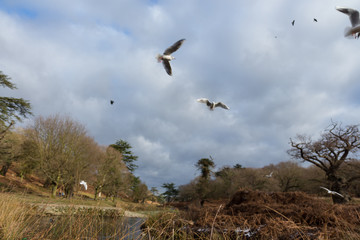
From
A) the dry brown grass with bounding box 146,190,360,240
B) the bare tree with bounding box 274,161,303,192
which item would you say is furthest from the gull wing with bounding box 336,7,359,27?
the bare tree with bounding box 274,161,303,192

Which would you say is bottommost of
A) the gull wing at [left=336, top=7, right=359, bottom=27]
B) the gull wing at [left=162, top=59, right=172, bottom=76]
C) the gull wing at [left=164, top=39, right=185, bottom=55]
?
the gull wing at [left=162, top=59, right=172, bottom=76]

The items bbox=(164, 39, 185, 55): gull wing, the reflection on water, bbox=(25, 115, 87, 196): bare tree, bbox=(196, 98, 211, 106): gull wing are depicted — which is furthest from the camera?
bbox=(25, 115, 87, 196): bare tree

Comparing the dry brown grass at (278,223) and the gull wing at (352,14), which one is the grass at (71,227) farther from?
the gull wing at (352,14)

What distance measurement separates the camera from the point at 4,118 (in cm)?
1891

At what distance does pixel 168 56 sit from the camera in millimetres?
7578

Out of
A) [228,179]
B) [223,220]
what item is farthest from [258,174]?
[223,220]

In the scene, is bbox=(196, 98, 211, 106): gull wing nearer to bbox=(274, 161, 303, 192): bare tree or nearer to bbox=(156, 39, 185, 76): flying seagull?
bbox=(156, 39, 185, 76): flying seagull

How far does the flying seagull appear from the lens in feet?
24.7

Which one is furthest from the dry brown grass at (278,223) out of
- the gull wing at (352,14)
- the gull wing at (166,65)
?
the gull wing at (352,14)

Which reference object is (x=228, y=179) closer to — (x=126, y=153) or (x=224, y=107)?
(x=126, y=153)

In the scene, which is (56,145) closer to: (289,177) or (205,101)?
(205,101)

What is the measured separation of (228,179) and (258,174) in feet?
19.4

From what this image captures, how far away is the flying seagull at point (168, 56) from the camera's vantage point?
7539 millimetres

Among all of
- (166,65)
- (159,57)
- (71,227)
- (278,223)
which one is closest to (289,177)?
(278,223)
